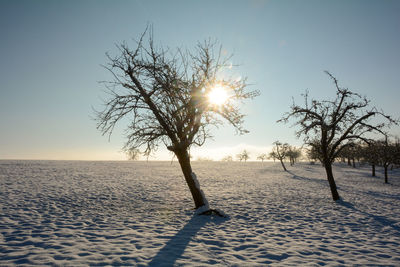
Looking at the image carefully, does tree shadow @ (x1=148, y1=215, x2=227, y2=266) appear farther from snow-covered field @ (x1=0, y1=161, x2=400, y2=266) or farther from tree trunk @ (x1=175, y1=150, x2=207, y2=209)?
tree trunk @ (x1=175, y1=150, x2=207, y2=209)

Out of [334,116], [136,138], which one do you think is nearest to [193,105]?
[136,138]

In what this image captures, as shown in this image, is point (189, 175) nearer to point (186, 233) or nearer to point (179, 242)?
point (186, 233)

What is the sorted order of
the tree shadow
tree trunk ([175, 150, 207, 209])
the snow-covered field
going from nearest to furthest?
1. the tree shadow
2. the snow-covered field
3. tree trunk ([175, 150, 207, 209])

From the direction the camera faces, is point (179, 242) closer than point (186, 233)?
Yes

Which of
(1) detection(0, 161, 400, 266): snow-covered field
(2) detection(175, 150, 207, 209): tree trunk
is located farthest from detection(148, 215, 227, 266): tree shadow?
(2) detection(175, 150, 207, 209): tree trunk

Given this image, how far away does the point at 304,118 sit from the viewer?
1552cm

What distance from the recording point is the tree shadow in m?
5.98

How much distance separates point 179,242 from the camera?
7.55 m

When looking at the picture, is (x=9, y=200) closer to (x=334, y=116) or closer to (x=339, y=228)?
(x=339, y=228)

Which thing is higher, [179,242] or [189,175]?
[189,175]

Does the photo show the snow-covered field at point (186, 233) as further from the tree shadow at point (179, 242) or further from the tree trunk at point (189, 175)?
the tree trunk at point (189, 175)

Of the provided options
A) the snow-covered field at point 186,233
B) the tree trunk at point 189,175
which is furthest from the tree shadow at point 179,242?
the tree trunk at point 189,175

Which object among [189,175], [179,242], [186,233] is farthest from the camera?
[189,175]

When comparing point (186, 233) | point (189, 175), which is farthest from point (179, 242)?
point (189, 175)
